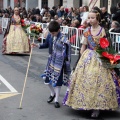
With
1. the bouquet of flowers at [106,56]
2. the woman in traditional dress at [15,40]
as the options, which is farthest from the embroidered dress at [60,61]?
the woman in traditional dress at [15,40]

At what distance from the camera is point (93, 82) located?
6.88 m

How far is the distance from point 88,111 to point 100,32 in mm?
1353

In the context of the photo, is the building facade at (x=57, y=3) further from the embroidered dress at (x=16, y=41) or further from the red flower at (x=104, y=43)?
the red flower at (x=104, y=43)

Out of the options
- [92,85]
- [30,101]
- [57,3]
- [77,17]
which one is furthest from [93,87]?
[57,3]

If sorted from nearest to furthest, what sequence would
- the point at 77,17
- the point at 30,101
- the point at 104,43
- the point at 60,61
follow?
the point at 104,43, the point at 60,61, the point at 30,101, the point at 77,17

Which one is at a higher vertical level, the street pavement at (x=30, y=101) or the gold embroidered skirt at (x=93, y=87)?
the gold embroidered skirt at (x=93, y=87)

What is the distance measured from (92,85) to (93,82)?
5 cm

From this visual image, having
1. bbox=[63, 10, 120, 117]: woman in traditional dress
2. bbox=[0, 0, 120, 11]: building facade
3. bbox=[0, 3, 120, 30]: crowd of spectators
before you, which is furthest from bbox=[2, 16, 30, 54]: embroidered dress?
bbox=[0, 0, 120, 11]: building facade

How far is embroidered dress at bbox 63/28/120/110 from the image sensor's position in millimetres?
6863

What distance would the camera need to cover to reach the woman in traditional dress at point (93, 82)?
22.5ft

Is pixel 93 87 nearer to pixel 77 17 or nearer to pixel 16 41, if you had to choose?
pixel 16 41

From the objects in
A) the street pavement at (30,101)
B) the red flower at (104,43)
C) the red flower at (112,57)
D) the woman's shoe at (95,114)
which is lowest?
the street pavement at (30,101)

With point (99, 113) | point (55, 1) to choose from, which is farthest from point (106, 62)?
point (55, 1)

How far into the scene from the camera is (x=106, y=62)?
6.88 m
